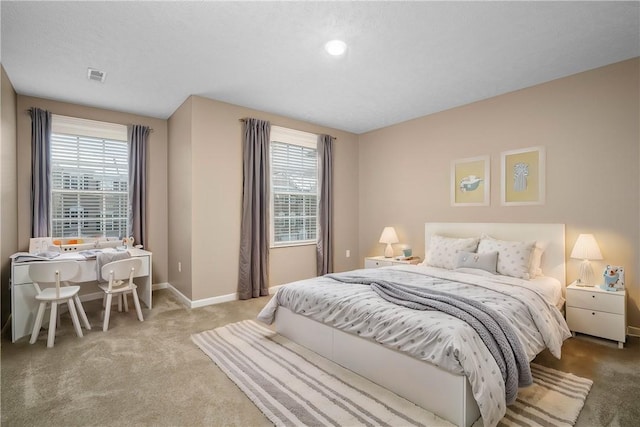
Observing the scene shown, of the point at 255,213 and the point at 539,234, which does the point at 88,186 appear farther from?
the point at 539,234

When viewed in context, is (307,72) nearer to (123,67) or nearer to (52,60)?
(123,67)

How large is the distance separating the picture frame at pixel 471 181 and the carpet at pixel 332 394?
2174mm

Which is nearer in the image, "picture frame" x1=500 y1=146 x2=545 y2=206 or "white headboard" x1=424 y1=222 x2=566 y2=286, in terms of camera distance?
"white headboard" x1=424 y1=222 x2=566 y2=286

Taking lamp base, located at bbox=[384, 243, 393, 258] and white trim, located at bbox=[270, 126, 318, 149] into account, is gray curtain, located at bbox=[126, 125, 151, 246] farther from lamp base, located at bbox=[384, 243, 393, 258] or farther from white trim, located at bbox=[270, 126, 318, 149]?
lamp base, located at bbox=[384, 243, 393, 258]

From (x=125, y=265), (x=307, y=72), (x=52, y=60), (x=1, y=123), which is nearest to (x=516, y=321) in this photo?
(x=307, y=72)

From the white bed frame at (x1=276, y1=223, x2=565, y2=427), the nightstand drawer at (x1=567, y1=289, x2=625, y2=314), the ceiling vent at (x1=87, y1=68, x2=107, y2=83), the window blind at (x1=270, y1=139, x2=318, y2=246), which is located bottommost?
the white bed frame at (x1=276, y1=223, x2=565, y2=427)

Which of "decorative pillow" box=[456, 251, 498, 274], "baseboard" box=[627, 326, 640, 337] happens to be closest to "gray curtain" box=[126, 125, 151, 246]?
"decorative pillow" box=[456, 251, 498, 274]

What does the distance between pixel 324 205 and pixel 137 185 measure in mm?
2767

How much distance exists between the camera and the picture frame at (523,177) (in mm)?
3600

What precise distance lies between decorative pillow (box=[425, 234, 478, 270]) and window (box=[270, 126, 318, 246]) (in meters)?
1.99

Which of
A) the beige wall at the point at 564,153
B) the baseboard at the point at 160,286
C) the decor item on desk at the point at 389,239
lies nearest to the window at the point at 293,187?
the decor item on desk at the point at 389,239

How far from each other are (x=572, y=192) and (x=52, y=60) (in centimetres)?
532

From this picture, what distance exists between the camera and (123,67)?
124 inches

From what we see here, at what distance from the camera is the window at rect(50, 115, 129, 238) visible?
4086mm
